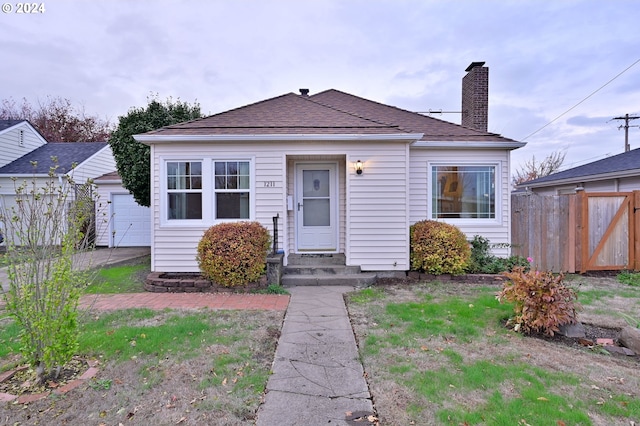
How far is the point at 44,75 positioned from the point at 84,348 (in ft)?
52.7

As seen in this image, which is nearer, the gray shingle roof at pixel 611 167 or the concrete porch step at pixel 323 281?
the concrete porch step at pixel 323 281

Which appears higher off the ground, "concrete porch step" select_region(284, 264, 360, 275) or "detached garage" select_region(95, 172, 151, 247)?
"detached garage" select_region(95, 172, 151, 247)

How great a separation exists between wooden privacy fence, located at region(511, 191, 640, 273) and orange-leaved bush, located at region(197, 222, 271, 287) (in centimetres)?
633

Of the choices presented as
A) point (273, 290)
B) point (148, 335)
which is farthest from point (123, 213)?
point (148, 335)

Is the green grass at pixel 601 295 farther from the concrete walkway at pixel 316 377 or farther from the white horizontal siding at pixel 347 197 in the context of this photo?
the concrete walkway at pixel 316 377

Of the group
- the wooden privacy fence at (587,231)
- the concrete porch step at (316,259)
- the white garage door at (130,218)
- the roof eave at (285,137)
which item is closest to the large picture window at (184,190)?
the roof eave at (285,137)

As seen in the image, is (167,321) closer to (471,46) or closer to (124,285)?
(124,285)

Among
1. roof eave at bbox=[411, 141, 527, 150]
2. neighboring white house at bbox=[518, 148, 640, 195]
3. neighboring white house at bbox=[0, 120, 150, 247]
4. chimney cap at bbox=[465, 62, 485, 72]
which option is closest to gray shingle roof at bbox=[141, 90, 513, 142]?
roof eave at bbox=[411, 141, 527, 150]

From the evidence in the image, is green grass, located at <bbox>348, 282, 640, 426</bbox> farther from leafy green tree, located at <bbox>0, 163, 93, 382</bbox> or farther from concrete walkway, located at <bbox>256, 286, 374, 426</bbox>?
leafy green tree, located at <bbox>0, 163, 93, 382</bbox>

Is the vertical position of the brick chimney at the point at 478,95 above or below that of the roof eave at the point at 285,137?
above

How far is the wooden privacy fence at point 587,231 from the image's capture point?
755 cm

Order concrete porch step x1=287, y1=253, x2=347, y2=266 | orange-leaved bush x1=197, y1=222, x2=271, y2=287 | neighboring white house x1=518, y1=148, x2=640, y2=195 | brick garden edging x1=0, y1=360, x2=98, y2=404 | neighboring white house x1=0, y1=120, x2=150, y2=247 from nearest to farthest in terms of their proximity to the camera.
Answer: brick garden edging x1=0, y1=360, x2=98, y2=404 < orange-leaved bush x1=197, y1=222, x2=271, y2=287 < concrete porch step x1=287, y1=253, x2=347, y2=266 < neighboring white house x1=518, y1=148, x2=640, y2=195 < neighboring white house x1=0, y1=120, x2=150, y2=247

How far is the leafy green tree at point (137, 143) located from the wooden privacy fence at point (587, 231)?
980cm

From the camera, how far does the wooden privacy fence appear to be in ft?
24.8
